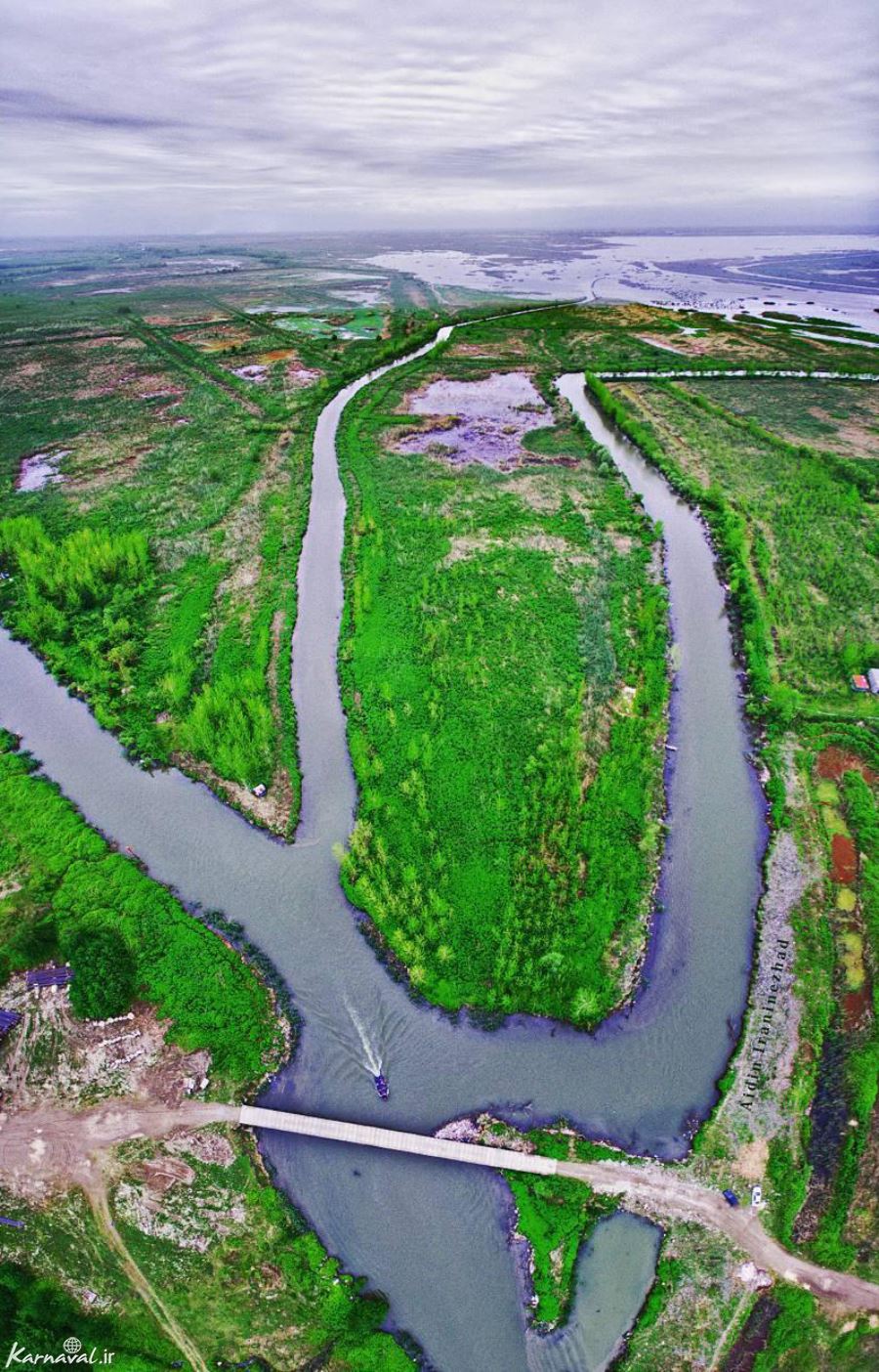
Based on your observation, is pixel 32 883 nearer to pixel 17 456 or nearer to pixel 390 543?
pixel 390 543

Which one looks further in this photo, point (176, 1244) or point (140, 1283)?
point (176, 1244)

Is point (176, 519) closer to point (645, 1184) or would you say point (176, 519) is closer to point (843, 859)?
point (843, 859)

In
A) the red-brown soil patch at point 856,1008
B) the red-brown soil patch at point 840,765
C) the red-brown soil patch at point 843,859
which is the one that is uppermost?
the red-brown soil patch at point 840,765

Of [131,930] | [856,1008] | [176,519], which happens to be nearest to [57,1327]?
[131,930]

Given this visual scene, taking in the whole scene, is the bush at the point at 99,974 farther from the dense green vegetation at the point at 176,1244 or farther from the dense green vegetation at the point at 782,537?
the dense green vegetation at the point at 782,537

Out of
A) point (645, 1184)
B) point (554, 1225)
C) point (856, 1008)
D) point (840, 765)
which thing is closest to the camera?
point (554, 1225)

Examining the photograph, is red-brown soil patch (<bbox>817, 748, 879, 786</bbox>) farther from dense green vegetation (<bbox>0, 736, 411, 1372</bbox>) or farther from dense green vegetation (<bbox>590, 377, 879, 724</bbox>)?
dense green vegetation (<bbox>0, 736, 411, 1372</bbox>)

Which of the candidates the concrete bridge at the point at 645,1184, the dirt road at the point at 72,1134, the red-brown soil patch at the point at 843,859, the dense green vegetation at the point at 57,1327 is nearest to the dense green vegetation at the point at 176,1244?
the dense green vegetation at the point at 57,1327
